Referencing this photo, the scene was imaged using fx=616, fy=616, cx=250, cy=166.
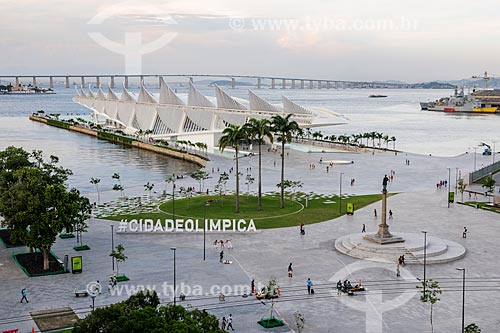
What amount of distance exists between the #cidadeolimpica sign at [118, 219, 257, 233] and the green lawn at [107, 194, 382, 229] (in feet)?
3.64

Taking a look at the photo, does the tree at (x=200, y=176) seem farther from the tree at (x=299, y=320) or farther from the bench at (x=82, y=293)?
the tree at (x=299, y=320)

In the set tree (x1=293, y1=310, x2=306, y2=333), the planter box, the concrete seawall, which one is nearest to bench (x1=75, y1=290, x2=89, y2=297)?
the planter box

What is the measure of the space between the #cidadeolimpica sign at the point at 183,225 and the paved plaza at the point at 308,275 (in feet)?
3.69

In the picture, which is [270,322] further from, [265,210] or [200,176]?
[200,176]

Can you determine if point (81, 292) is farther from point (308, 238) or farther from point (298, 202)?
point (298, 202)

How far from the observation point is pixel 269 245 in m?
37.6

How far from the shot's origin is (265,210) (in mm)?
47594

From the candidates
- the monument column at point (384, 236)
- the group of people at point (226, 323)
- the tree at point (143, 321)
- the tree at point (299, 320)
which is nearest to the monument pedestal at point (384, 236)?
the monument column at point (384, 236)

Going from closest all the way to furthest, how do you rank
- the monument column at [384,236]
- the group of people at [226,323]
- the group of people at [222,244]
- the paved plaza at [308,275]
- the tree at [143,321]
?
the tree at [143,321] → the group of people at [226,323] → the paved plaza at [308,275] → the monument column at [384,236] → the group of people at [222,244]

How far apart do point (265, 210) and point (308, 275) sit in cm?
1621

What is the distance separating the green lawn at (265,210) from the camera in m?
Result: 44.6

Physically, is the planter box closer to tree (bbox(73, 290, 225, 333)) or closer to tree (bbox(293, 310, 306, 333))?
tree (bbox(293, 310, 306, 333))

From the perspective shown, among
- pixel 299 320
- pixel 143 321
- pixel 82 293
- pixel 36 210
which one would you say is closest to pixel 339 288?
pixel 299 320

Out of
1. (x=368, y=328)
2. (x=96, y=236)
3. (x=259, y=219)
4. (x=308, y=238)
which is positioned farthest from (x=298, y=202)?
(x=368, y=328)
